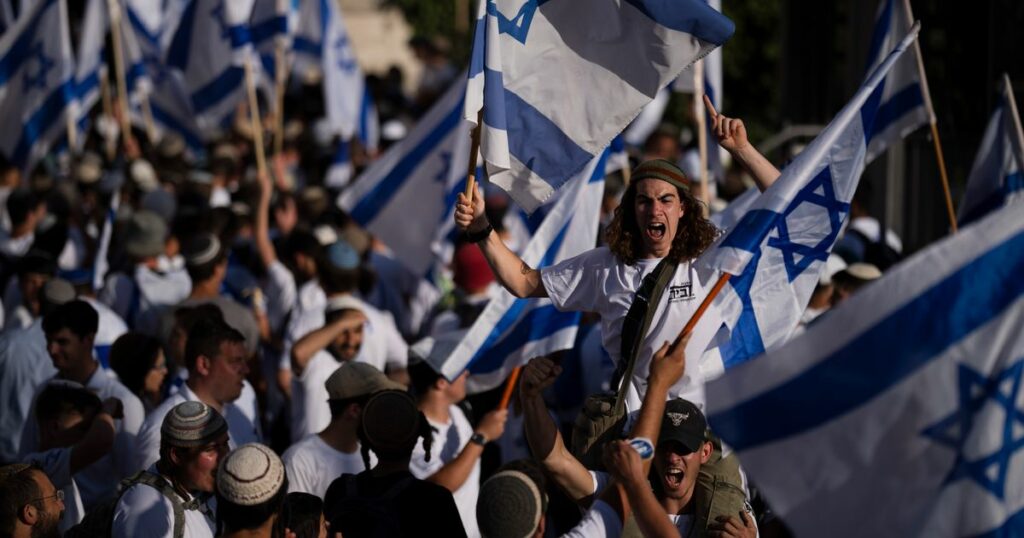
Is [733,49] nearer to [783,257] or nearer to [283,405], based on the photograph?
[283,405]

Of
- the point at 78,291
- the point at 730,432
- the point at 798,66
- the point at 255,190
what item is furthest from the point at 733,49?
the point at 730,432

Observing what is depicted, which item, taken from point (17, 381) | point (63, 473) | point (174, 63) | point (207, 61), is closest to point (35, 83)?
point (207, 61)

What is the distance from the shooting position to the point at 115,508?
5.14m

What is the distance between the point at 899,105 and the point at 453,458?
3.09 metres

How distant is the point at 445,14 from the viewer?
2898 cm

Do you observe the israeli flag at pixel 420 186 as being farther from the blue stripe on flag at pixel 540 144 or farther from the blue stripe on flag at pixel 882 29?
the blue stripe on flag at pixel 540 144

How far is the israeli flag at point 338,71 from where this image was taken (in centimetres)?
1396

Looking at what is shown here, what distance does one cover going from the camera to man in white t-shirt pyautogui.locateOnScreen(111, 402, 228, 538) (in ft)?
16.6

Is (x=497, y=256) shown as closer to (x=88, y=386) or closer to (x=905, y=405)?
(x=905, y=405)

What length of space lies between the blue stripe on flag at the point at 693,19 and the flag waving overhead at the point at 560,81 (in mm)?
80

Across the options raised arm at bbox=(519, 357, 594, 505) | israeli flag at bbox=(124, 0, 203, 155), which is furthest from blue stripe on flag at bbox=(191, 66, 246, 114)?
raised arm at bbox=(519, 357, 594, 505)

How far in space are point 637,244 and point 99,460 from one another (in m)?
2.56

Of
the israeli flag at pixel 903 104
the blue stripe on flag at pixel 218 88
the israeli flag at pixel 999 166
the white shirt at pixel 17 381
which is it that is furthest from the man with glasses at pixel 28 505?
the blue stripe on flag at pixel 218 88

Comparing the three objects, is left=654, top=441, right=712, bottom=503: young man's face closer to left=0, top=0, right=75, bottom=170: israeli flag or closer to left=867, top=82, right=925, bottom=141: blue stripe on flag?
left=867, top=82, right=925, bottom=141: blue stripe on flag
